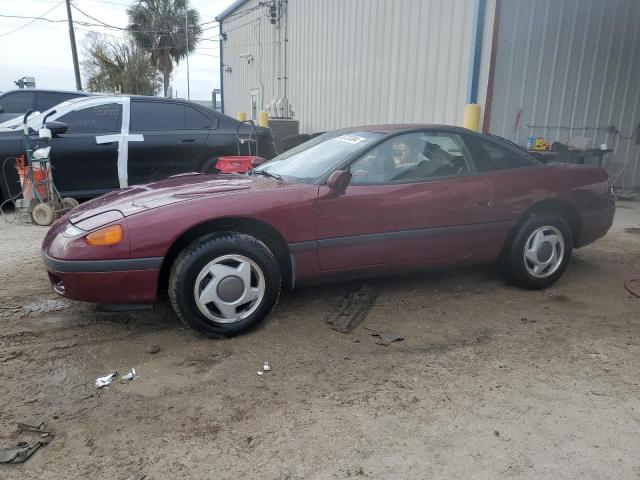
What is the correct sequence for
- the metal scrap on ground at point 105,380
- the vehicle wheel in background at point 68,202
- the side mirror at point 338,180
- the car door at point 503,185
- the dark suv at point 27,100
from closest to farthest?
the metal scrap on ground at point 105,380, the side mirror at point 338,180, the car door at point 503,185, the vehicle wheel in background at point 68,202, the dark suv at point 27,100

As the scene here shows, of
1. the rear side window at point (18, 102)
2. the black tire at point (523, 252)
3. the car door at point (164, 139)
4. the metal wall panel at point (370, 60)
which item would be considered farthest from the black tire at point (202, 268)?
the rear side window at point (18, 102)

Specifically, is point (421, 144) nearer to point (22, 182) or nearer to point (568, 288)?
point (568, 288)

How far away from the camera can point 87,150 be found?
652cm

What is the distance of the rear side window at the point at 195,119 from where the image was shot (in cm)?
717

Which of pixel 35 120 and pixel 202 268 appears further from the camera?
pixel 35 120

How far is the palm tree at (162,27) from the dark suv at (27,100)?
27.3 meters

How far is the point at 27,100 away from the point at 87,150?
340 cm

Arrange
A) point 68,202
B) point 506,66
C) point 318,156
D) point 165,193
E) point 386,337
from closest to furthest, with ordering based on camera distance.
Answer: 1. point 386,337
2. point 165,193
3. point 318,156
4. point 68,202
5. point 506,66

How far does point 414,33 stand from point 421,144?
6586mm

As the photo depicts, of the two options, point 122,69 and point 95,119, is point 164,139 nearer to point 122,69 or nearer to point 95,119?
point 95,119

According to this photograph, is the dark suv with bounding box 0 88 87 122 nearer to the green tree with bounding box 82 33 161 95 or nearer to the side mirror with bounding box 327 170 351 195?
the side mirror with bounding box 327 170 351 195

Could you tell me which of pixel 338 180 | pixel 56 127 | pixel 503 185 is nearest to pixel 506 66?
pixel 503 185

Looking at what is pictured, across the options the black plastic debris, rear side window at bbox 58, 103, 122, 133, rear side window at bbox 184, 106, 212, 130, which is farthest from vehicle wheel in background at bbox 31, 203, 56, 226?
the black plastic debris

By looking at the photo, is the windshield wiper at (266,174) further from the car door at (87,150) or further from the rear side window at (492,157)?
the car door at (87,150)
